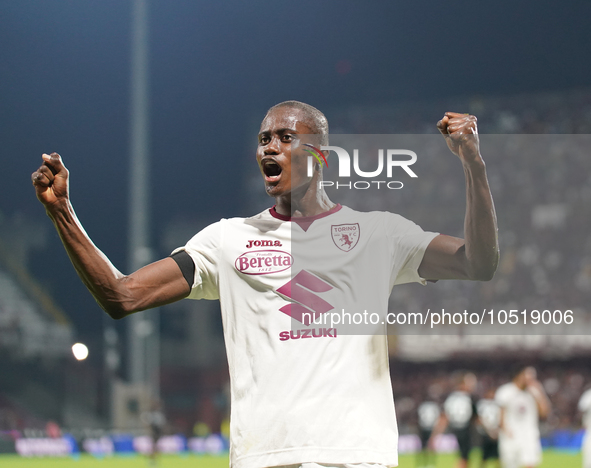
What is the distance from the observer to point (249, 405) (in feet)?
6.63

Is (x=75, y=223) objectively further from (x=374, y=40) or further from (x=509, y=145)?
(x=374, y=40)

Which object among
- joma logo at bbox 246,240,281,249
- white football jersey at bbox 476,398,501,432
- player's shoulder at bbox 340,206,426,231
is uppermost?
player's shoulder at bbox 340,206,426,231

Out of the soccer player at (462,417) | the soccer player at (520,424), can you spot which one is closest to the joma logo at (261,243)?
the soccer player at (520,424)

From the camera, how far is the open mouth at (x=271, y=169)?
2277mm

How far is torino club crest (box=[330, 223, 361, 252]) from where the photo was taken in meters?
2.21

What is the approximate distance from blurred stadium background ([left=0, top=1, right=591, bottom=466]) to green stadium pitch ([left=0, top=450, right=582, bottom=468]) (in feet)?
0.99

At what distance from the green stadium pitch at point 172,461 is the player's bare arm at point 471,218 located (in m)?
10.4

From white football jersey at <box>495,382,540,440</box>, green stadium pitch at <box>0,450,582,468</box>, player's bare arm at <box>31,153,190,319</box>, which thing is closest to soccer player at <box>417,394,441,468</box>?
green stadium pitch at <box>0,450,582,468</box>

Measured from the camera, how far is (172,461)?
1438 centimetres

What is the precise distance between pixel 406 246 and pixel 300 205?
393 millimetres

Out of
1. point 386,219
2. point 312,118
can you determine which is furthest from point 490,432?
point 312,118

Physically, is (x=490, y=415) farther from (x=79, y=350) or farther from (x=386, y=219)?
(x=386, y=219)

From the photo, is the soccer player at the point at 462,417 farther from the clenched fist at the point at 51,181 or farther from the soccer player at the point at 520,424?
the clenched fist at the point at 51,181

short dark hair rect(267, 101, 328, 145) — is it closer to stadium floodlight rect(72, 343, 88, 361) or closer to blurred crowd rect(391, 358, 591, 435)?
stadium floodlight rect(72, 343, 88, 361)
